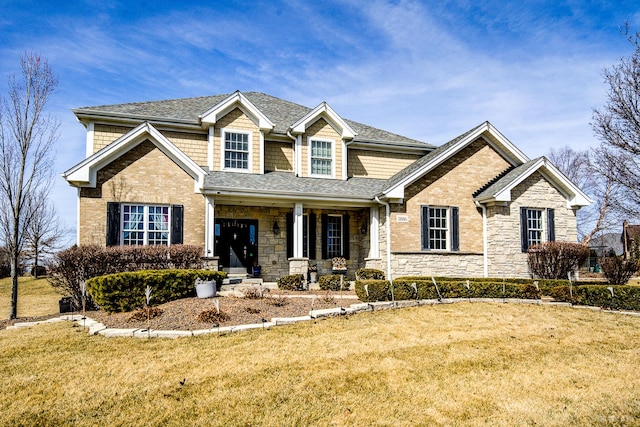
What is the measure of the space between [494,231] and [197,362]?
13.3 meters

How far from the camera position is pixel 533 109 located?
22.2 meters

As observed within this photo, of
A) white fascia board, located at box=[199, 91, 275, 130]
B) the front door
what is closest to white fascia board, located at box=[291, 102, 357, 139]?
white fascia board, located at box=[199, 91, 275, 130]

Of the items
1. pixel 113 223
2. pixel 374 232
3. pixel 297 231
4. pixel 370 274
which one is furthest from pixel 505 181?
pixel 113 223

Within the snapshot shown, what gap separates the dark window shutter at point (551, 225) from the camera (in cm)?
1689

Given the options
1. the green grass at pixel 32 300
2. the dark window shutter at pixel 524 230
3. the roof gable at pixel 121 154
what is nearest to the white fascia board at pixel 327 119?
the roof gable at pixel 121 154

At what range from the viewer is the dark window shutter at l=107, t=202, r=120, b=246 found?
44.7ft

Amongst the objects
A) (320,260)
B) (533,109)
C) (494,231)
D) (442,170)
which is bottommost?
(320,260)

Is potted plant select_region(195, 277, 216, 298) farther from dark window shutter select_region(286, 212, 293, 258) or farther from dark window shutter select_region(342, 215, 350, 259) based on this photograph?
dark window shutter select_region(342, 215, 350, 259)

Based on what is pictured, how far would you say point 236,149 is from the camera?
17516 mm

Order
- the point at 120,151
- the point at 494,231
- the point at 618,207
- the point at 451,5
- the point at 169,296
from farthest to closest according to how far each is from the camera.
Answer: the point at 618,207
the point at 494,231
the point at 120,151
the point at 451,5
the point at 169,296

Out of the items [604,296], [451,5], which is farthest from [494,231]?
[451,5]

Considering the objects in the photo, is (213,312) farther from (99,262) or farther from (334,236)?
(334,236)

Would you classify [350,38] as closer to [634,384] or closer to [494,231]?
[494,231]

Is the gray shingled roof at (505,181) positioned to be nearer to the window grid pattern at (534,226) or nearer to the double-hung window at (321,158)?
the window grid pattern at (534,226)
